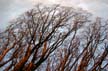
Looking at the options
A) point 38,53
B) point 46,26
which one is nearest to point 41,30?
point 46,26

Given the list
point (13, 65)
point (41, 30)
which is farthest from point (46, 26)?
point (13, 65)

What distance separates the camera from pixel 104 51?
24.7 meters

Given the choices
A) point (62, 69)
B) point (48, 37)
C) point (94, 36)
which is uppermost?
point (48, 37)

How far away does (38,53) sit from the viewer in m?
22.2

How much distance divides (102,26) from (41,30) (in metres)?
6.93

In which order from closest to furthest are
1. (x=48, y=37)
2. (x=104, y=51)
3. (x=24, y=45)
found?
(x=48, y=37), (x=24, y=45), (x=104, y=51)

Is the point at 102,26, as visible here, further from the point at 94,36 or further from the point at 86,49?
the point at 86,49

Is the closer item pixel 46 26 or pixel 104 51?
pixel 46 26

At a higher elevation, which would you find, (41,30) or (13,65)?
(41,30)

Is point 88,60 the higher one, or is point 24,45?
point 24,45

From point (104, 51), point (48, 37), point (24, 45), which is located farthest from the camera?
point (104, 51)

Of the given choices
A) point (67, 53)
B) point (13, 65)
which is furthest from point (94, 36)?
point (13, 65)

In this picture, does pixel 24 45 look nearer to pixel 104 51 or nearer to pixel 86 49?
pixel 86 49

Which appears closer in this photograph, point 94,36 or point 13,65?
point 13,65
